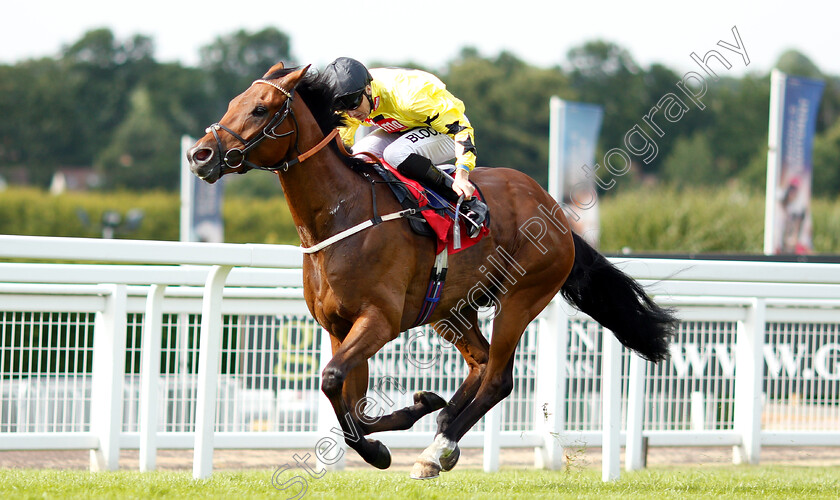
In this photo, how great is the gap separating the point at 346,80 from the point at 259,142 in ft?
1.55

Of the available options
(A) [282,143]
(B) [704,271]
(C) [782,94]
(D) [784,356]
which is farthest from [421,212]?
(C) [782,94]

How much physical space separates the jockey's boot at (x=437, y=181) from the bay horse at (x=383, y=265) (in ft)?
0.51

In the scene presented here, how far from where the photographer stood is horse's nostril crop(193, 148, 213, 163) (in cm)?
347

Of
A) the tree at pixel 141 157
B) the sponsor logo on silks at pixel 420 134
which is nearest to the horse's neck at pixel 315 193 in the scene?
the sponsor logo on silks at pixel 420 134

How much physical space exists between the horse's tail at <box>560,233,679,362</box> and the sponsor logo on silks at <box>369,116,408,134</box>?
3.75ft

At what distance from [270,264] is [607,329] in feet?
5.73

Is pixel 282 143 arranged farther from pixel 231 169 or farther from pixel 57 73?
pixel 57 73

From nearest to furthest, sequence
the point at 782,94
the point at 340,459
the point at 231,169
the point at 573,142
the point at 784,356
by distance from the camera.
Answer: the point at 231,169 → the point at 340,459 → the point at 784,356 → the point at 782,94 → the point at 573,142

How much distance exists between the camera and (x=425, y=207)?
409 centimetres

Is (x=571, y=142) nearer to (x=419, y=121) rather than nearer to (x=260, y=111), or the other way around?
(x=419, y=121)

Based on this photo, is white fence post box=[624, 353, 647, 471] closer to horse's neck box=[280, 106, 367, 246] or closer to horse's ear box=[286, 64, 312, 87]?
horse's neck box=[280, 106, 367, 246]

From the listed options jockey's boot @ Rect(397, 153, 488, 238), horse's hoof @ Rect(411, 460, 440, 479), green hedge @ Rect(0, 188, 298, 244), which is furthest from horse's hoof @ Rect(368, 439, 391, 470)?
green hedge @ Rect(0, 188, 298, 244)

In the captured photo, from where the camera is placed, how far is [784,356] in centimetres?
597

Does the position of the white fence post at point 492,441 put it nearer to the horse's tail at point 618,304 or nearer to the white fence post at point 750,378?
the horse's tail at point 618,304
